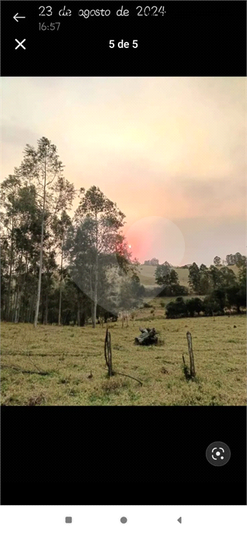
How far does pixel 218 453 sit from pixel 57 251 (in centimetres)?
503

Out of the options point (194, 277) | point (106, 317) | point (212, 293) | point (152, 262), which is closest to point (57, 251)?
point (106, 317)

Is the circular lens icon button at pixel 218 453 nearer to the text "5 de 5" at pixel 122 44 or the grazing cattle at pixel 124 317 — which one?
the grazing cattle at pixel 124 317

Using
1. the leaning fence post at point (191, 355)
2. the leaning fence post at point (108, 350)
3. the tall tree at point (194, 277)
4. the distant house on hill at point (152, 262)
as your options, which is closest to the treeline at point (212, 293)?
the tall tree at point (194, 277)

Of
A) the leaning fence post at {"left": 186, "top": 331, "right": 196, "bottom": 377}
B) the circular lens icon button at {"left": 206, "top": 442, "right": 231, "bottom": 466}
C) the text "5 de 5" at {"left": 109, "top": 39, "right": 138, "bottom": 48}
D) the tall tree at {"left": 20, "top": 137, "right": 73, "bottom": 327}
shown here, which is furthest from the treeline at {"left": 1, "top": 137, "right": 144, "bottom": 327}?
the circular lens icon button at {"left": 206, "top": 442, "right": 231, "bottom": 466}

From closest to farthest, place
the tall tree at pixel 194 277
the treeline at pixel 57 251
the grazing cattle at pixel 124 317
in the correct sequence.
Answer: the tall tree at pixel 194 277 → the treeline at pixel 57 251 → the grazing cattle at pixel 124 317

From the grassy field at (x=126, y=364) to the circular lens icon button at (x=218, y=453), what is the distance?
0.43 m

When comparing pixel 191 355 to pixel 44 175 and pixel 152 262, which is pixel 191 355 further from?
pixel 44 175

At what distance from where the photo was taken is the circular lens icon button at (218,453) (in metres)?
3.14

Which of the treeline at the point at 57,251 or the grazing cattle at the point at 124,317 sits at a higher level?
the treeline at the point at 57,251

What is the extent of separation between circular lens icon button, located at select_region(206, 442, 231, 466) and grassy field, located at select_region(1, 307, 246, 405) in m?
0.43

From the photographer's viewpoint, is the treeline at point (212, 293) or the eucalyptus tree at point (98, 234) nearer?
the treeline at point (212, 293)

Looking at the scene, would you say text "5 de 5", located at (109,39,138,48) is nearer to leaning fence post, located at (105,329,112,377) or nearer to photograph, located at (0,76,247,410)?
photograph, located at (0,76,247,410)
